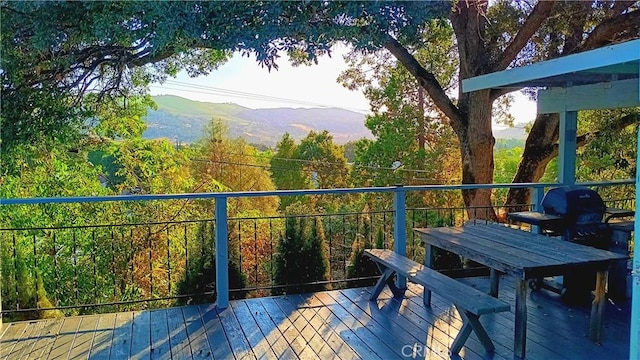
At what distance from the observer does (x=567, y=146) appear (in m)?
4.84

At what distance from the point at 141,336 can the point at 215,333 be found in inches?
19.5

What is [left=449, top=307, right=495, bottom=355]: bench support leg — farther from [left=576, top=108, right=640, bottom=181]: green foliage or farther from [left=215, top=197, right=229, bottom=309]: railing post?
[left=576, top=108, right=640, bottom=181]: green foliage

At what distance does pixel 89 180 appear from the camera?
39.1 ft

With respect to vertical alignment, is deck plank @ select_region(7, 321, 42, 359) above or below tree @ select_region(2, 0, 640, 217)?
below

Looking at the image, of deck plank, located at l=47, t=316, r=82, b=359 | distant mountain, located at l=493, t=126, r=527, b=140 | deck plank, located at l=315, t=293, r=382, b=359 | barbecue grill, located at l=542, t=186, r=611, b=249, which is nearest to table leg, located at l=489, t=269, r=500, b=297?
barbecue grill, located at l=542, t=186, r=611, b=249

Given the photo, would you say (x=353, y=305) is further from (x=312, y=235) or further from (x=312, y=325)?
(x=312, y=235)

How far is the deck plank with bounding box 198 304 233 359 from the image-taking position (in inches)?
125

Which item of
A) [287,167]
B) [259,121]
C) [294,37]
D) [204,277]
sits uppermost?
[259,121]

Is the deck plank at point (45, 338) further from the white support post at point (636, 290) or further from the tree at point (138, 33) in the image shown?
the white support post at point (636, 290)

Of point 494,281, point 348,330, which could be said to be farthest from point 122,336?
point 494,281

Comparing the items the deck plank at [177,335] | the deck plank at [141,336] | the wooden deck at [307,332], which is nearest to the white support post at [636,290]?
the wooden deck at [307,332]

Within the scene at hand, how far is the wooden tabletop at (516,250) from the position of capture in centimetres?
301

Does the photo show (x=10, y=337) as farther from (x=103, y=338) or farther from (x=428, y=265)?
(x=428, y=265)

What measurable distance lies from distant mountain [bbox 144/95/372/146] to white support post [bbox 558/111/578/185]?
12615 mm
